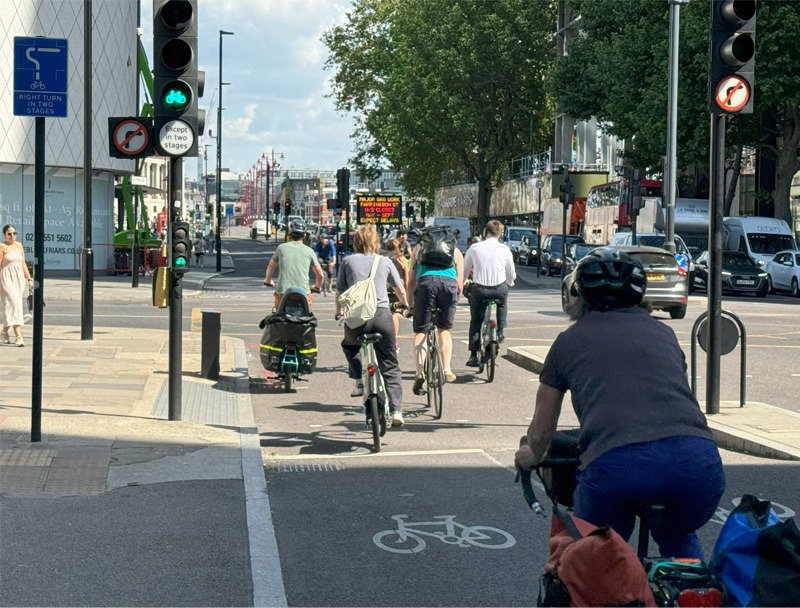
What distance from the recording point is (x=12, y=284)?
17.8 m

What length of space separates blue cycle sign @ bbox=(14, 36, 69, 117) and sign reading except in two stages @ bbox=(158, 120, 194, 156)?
134cm

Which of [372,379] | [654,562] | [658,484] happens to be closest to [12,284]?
[372,379]

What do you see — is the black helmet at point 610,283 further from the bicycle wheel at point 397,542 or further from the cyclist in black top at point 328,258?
the cyclist in black top at point 328,258

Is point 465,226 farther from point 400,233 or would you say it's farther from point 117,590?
point 117,590

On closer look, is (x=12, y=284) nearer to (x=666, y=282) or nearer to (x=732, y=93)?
(x=732, y=93)

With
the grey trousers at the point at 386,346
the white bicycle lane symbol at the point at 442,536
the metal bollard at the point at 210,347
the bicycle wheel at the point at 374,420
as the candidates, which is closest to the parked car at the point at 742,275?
the metal bollard at the point at 210,347

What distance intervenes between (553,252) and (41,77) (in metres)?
42.3

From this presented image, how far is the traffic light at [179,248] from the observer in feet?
35.0

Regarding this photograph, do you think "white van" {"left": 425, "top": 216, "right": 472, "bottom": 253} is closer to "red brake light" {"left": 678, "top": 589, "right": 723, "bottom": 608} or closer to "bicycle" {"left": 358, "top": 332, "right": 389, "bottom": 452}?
"bicycle" {"left": 358, "top": 332, "right": 389, "bottom": 452}

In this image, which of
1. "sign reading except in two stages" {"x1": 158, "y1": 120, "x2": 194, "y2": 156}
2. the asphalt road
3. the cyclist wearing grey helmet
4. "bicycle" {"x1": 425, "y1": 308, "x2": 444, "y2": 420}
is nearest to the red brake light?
the asphalt road

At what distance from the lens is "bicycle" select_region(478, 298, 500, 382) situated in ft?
46.6

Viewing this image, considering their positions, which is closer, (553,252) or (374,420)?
(374,420)

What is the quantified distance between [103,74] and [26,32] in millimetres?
4375

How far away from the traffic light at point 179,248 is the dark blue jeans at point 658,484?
7.20 m
